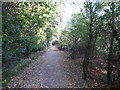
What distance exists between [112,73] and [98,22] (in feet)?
6.80

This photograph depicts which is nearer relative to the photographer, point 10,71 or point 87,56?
point 87,56

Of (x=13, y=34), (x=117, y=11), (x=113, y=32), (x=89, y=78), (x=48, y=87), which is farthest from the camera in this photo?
(x=13, y=34)

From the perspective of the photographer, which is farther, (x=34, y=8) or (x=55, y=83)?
(x=34, y=8)

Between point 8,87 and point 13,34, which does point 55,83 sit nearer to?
point 8,87

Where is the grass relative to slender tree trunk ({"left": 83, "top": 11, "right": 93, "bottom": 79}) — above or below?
below

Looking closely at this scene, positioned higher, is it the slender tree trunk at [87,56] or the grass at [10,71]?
the slender tree trunk at [87,56]

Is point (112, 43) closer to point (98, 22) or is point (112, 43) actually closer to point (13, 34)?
point (98, 22)

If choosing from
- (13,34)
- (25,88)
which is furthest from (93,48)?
(13,34)

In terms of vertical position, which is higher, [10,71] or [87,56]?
[87,56]

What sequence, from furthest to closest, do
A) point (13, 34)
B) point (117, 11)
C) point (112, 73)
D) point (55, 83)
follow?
point (13, 34) < point (55, 83) < point (112, 73) < point (117, 11)

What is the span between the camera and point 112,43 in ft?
11.5

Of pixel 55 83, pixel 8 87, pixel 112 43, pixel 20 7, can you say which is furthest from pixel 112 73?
pixel 20 7

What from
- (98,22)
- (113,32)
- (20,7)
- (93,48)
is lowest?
(93,48)

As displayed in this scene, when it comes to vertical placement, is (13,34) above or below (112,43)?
above
